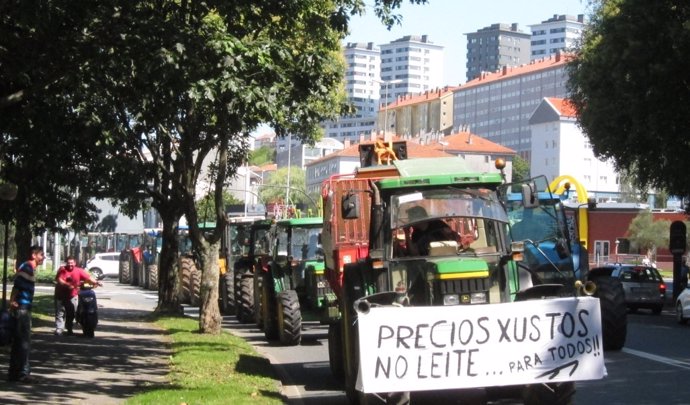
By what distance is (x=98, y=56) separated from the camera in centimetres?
1462

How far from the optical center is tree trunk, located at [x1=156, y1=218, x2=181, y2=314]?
3225cm

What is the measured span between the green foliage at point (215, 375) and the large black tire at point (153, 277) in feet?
97.0

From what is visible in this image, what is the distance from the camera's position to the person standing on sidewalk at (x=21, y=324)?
15.2 m

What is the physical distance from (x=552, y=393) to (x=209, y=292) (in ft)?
43.0

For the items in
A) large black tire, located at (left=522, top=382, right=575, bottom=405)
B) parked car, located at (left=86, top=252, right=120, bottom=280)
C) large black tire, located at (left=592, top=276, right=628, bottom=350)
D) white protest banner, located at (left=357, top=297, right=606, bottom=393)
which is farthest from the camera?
parked car, located at (left=86, top=252, right=120, bottom=280)

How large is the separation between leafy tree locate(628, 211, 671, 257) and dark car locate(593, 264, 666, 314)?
4978cm

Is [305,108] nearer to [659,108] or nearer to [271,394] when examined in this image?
[271,394]

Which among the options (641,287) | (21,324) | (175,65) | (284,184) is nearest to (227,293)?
(641,287)

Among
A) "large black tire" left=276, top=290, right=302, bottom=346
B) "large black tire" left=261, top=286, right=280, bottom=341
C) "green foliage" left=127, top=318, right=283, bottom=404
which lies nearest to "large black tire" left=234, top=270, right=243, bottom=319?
"large black tire" left=261, top=286, right=280, bottom=341

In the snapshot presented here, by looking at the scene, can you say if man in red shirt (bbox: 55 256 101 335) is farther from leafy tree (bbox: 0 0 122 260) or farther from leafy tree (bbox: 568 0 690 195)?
leafy tree (bbox: 568 0 690 195)

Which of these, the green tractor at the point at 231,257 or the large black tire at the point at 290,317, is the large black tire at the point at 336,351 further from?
the green tractor at the point at 231,257

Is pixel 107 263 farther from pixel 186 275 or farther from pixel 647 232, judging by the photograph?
pixel 647 232

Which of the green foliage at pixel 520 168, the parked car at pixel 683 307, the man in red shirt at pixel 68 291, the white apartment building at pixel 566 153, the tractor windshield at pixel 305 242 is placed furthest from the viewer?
the green foliage at pixel 520 168

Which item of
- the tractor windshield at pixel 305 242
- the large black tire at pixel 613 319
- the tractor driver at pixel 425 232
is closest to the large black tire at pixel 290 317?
the tractor windshield at pixel 305 242
